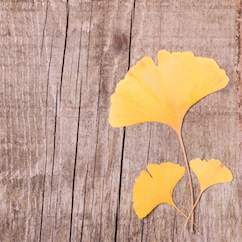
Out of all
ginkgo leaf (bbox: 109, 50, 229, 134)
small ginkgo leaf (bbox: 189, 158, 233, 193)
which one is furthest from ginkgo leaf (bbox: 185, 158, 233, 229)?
ginkgo leaf (bbox: 109, 50, 229, 134)

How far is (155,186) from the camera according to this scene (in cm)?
83

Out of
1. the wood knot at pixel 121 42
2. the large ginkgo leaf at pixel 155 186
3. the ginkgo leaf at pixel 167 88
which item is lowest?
the large ginkgo leaf at pixel 155 186

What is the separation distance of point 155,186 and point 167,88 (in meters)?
0.31

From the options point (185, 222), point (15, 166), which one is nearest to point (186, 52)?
point (185, 222)

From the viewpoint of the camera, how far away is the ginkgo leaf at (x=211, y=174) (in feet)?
2.72

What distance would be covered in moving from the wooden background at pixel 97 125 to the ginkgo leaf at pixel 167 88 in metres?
0.03

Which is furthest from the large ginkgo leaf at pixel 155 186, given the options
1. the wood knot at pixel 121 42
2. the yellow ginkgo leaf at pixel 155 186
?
the wood knot at pixel 121 42

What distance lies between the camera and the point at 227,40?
87 cm

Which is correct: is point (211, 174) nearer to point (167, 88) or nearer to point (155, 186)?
point (155, 186)

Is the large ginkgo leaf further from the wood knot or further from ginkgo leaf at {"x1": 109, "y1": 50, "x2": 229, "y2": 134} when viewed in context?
the wood knot

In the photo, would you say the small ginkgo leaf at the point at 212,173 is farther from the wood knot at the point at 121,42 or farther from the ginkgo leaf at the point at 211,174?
the wood knot at the point at 121,42

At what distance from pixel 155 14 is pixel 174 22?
0.23 ft

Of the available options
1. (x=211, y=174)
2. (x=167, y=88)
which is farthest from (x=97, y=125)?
(x=211, y=174)

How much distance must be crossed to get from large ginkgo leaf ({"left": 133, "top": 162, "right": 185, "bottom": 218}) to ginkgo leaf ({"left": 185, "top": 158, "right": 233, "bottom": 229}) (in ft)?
0.18
